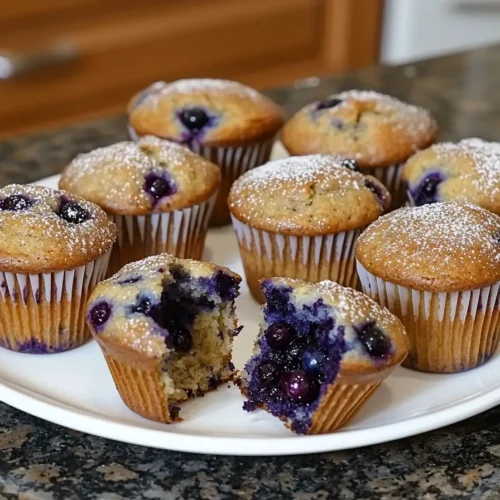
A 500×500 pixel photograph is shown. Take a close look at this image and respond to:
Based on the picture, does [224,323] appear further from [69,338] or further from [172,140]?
[172,140]

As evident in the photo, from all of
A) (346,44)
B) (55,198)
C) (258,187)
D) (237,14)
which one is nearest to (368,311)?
(258,187)

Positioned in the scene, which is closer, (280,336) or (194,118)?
(280,336)

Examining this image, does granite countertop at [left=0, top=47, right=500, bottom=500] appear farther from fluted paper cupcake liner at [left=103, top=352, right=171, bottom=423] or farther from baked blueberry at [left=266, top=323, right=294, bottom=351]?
baked blueberry at [left=266, top=323, right=294, bottom=351]

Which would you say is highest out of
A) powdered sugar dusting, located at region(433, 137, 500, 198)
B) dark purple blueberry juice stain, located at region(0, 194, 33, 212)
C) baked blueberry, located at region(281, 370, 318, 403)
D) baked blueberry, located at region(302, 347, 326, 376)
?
dark purple blueberry juice stain, located at region(0, 194, 33, 212)

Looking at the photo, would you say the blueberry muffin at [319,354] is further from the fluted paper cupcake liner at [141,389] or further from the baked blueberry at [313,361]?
the fluted paper cupcake liner at [141,389]

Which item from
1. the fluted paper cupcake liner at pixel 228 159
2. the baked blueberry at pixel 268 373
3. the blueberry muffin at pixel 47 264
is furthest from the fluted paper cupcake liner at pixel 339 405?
the fluted paper cupcake liner at pixel 228 159

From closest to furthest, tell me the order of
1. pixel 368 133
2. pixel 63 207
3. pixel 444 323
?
pixel 444 323 → pixel 63 207 → pixel 368 133

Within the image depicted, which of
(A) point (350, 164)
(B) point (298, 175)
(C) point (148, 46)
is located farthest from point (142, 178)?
(C) point (148, 46)

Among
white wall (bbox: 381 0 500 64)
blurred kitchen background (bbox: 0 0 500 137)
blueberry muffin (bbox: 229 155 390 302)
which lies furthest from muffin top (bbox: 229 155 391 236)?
white wall (bbox: 381 0 500 64)

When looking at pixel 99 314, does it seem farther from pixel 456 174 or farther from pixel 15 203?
pixel 456 174
